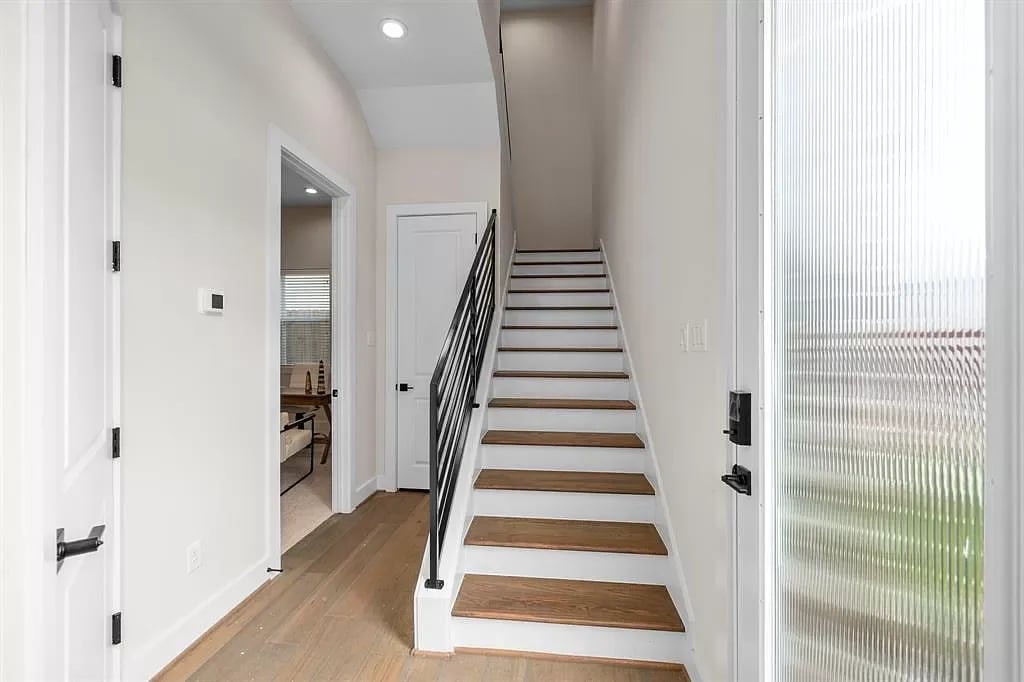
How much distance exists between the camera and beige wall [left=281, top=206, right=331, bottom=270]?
625 centimetres

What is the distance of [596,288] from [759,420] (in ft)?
10.8

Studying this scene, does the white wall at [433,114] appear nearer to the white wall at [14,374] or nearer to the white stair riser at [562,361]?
the white stair riser at [562,361]

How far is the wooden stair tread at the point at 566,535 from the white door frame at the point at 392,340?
67.8 inches

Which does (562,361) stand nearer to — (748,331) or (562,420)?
(562,420)

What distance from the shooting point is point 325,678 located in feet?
5.89

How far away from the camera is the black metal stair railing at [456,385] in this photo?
1.99 metres

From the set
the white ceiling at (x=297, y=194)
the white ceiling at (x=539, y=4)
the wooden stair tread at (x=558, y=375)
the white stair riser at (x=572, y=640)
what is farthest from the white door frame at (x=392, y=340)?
the white ceiling at (x=539, y=4)

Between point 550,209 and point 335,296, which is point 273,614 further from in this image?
point 550,209

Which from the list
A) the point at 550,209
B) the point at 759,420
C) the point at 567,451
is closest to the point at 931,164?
the point at 759,420

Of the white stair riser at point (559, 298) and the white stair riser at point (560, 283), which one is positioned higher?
the white stair riser at point (560, 283)

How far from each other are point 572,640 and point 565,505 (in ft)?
2.10

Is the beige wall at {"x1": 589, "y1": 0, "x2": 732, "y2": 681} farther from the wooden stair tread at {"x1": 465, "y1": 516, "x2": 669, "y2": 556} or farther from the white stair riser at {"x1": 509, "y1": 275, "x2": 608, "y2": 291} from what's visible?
the white stair riser at {"x1": 509, "y1": 275, "x2": 608, "y2": 291}

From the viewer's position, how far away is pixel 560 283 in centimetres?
442

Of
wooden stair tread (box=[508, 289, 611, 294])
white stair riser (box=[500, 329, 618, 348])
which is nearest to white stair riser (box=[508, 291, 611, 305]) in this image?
wooden stair tread (box=[508, 289, 611, 294])
